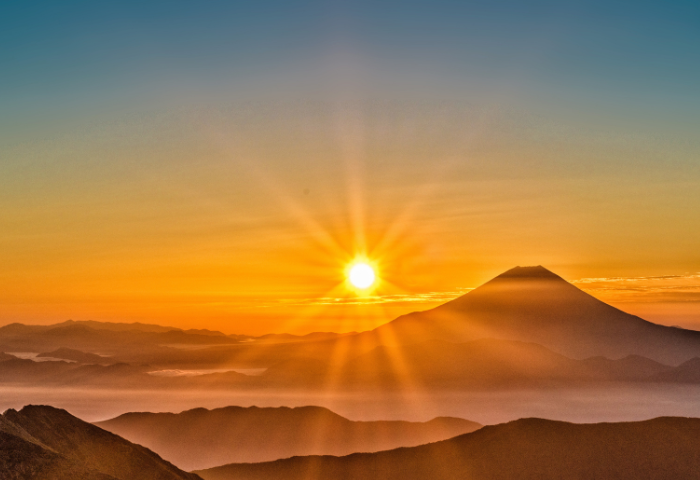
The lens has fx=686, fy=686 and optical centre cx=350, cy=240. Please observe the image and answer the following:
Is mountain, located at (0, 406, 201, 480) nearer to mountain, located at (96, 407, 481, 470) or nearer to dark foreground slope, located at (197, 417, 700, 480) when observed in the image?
dark foreground slope, located at (197, 417, 700, 480)

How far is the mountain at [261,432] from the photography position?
5659 inches

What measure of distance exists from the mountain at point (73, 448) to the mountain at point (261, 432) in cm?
9227

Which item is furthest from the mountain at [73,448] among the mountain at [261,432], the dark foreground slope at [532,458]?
the mountain at [261,432]

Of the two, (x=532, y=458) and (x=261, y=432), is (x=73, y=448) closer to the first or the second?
(x=532, y=458)

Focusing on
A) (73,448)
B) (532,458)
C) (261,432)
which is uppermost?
(261,432)

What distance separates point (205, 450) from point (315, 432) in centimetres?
2387

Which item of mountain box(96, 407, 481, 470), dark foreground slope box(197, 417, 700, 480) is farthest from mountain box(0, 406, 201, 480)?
mountain box(96, 407, 481, 470)

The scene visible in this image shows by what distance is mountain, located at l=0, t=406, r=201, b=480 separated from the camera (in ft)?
125

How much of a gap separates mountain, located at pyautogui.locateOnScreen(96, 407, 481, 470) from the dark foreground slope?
166 ft

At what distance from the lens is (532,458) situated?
83250 millimetres

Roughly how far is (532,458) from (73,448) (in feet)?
184

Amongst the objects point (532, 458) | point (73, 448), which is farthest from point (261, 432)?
point (73, 448)

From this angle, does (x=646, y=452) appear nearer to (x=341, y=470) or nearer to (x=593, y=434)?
(x=593, y=434)

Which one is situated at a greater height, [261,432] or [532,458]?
[261,432]
